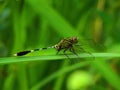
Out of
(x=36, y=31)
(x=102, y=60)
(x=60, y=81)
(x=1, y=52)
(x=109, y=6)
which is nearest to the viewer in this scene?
(x=102, y=60)

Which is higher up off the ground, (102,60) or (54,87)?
(102,60)

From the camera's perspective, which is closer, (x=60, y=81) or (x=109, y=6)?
(x=60, y=81)

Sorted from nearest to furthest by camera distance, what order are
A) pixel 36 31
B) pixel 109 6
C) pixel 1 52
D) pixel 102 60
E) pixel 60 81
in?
1. pixel 102 60
2. pixel 60 81
3. pixel 1 52
4. pixel 36 31
5. pixel 109 6

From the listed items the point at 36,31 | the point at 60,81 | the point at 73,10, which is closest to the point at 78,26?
the point at 73,10

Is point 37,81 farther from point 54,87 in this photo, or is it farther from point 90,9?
point 90,9

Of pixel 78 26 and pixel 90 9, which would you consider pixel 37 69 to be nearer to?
pixel 78 26

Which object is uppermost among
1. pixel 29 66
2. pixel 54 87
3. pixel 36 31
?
pixel 36 31

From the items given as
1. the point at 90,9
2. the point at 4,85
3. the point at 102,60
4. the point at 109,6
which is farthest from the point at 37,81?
the point at 109,6
